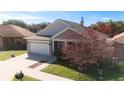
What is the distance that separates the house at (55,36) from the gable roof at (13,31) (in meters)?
0.11

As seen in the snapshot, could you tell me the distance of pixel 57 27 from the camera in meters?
6.46

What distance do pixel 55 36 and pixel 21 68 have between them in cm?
85

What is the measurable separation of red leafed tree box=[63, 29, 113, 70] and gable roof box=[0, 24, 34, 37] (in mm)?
793

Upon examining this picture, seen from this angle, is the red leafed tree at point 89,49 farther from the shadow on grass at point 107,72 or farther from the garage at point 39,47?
the garage at point 39,47

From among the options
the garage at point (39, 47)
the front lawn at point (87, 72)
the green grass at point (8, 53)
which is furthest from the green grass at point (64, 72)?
the green grass at point (8, 53)

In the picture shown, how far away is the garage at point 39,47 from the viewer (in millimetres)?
6544

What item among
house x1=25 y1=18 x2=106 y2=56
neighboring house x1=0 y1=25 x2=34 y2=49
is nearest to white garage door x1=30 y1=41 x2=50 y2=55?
house x1=25 y1=18 x2=106 y2=56

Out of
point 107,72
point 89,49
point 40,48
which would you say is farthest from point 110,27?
point 40,48

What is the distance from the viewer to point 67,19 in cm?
631

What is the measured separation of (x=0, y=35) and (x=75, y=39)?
4.43 feet

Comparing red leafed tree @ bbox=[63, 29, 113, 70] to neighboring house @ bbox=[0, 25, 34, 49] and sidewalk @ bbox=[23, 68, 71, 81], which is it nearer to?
sidewalk @ bbox=[23, 68, 71, 81]

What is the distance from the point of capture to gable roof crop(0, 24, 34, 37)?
6.43 meters
